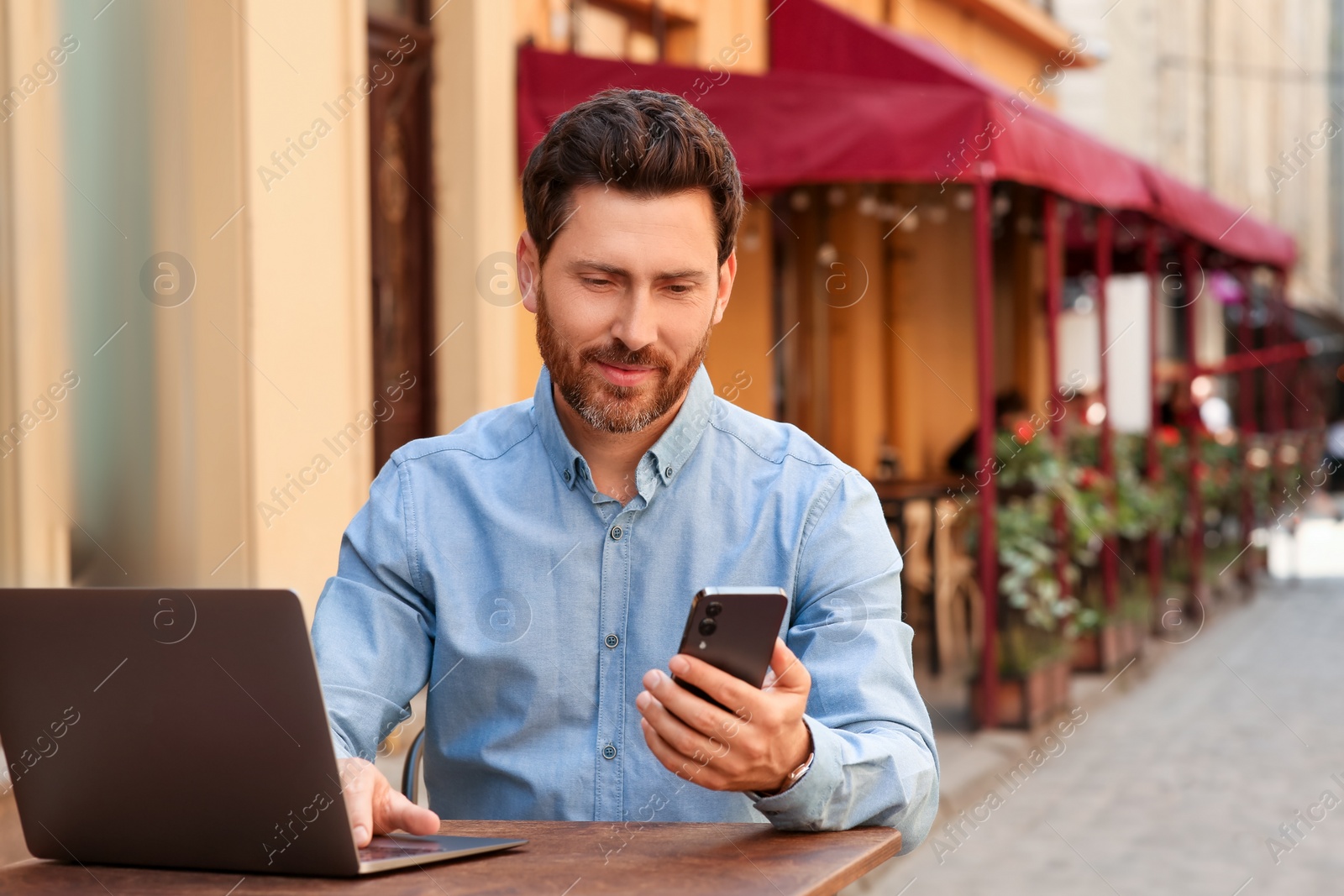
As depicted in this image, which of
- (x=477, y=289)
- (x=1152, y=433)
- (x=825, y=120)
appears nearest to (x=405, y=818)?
(x=477, y=289)

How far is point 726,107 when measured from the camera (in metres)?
6.12

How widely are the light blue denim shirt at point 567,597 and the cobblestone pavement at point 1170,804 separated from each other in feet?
10.0

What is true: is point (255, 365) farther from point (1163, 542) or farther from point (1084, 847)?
point (1163, 542)

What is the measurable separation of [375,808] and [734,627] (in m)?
0.50

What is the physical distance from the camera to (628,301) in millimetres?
1953

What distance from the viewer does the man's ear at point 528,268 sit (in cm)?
210

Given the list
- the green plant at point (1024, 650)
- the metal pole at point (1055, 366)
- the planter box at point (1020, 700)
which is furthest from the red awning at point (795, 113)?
the planter box at point (1020, 700)

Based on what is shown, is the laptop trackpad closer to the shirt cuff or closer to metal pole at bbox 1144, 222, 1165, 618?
the shirt cuff

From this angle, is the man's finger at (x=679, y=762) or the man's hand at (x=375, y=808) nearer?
the man's finger at (x=679, y=762)

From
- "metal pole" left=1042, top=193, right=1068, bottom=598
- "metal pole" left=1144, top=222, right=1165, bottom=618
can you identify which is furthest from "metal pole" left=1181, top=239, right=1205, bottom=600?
"metal pole" left=1042, top=193, right=1068, bottom=598

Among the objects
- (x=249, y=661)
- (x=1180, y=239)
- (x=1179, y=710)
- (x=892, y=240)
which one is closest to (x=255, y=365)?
(x=249, y=661)

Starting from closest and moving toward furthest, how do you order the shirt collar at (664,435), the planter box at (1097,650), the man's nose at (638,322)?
the man's nose at (638,322)
the shirt collar at (664,435)
the planter box at (1097,650)

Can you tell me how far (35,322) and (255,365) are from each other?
2.18ft

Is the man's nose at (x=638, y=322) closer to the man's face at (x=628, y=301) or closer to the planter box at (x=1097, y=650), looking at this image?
the man's face at (x=628, y=301)
